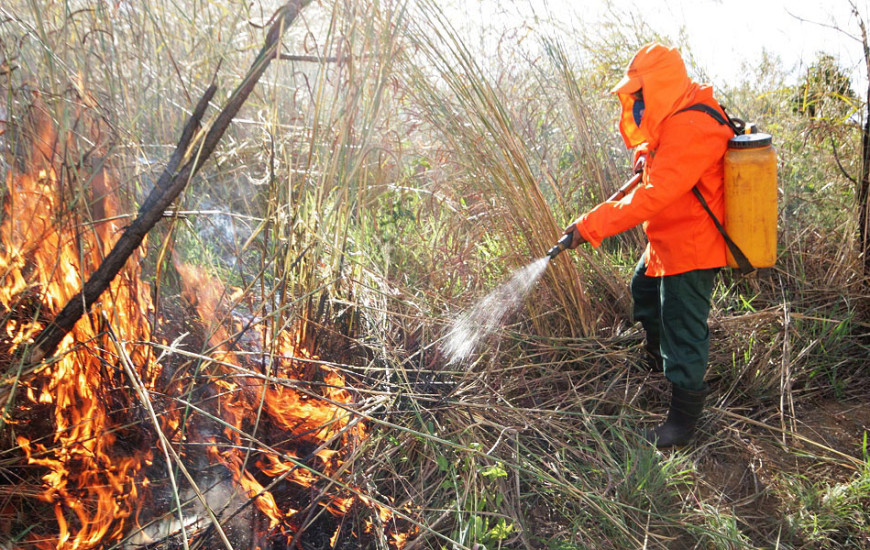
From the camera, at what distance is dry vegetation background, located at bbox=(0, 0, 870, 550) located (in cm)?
210

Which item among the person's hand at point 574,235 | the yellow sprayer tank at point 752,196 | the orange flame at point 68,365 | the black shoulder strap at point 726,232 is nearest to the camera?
the orange flame at point 68,365

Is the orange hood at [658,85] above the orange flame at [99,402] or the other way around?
above

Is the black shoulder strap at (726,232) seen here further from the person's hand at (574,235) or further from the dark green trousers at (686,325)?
the person's hand at (574,235)

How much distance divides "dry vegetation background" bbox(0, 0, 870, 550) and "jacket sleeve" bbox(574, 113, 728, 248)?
0.52m

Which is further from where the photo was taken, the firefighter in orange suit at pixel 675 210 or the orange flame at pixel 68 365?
the firefighter in orange suit at pixel 675 210

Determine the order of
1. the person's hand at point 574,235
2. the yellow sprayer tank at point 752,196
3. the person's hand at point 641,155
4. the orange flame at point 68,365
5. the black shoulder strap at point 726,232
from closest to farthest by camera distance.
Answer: the orange flame at point 68,365 < the yellow sprayer tank at point 752,196 < the black shoulder strap at point 726,232 < the person's hand at point 574,235 < the person's hand at point 641,155

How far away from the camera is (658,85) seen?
244 cm

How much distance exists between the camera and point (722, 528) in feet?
7.33

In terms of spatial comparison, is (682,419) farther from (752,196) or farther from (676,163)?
(676,163)

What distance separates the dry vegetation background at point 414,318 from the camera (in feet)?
6.89

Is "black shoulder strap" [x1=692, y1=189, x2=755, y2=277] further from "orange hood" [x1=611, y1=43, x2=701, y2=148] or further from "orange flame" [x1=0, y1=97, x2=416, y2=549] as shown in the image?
"orange flame" [x1=0, y1=97, x2=416, y2=549]

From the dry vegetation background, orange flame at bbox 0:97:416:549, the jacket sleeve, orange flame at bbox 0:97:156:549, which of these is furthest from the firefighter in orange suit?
orange flame at bbox 0:97:156:549

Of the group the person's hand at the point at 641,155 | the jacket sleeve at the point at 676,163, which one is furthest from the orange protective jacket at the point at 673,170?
the person's hand at the point at 641,155

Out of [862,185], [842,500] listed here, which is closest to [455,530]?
[842,500]
